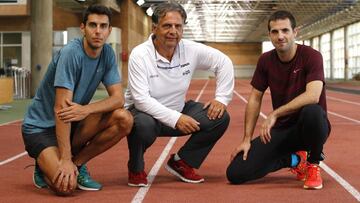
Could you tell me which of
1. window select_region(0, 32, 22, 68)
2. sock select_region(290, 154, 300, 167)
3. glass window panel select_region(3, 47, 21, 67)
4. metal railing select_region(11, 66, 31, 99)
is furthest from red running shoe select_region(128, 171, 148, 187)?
glass window panel select_region(3, 47, 21, 67)

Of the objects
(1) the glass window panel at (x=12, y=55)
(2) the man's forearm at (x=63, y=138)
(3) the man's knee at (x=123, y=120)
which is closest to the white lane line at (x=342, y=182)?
(3) the man's knee at (x=123, y=120)

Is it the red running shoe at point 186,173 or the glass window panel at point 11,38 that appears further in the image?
the glass window panel at point 11,38

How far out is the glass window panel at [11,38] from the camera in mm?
35031

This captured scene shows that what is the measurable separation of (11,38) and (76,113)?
32239 millimetres

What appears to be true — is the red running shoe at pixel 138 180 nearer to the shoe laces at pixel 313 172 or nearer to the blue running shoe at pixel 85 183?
the blue running shoe at pixel 85 183

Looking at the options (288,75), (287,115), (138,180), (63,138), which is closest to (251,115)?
(287,115)

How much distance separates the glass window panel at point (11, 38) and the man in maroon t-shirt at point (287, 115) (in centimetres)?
3162

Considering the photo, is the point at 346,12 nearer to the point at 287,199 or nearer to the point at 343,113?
the point at 343,113

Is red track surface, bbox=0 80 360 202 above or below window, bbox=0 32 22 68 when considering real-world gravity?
below

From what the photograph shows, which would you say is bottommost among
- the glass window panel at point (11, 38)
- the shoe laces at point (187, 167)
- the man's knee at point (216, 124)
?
the shoe laces at point (187, 167)

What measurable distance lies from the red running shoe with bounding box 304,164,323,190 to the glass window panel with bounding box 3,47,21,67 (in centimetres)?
3222

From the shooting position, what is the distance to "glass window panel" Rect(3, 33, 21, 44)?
3503 centimetres

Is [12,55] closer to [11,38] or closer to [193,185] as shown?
[11,38]

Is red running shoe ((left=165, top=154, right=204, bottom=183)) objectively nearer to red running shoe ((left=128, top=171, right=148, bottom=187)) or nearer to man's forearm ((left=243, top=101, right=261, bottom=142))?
red running shoe ((left=128, top=171, right=148, bottom=187))
